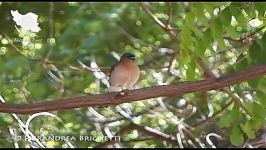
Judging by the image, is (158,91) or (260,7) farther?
(260,7)

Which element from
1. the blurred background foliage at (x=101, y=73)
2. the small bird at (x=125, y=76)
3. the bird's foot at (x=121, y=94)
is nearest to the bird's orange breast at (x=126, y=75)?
the small bird at (x=125, y=76)

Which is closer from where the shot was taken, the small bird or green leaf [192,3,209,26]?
green leaf [192,3,209,26]

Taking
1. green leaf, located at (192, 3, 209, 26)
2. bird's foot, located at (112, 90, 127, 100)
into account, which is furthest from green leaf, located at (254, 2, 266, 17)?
bird's foot, located at (112, 90, 127, 100)

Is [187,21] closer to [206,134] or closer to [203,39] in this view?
[203,39]

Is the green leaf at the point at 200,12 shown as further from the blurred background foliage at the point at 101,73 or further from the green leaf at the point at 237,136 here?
the blurred background foliage at the point at 101,73

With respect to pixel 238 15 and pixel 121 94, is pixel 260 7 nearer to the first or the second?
pixel 238 15

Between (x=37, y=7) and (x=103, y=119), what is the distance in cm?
107

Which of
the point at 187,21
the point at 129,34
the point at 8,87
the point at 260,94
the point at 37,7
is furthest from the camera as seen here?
the point at 129,34

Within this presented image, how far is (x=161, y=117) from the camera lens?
16.9 ft

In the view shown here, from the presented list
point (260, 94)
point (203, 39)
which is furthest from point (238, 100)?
point (203, 39)

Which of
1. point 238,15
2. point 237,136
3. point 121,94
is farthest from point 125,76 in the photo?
point 121,94

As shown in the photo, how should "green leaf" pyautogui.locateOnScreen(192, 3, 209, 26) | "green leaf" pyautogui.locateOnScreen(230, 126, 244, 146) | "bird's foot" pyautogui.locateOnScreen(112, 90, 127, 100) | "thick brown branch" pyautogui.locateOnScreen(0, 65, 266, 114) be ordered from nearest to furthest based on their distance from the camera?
"thick brown branch" pyautogui.locateOnScreen(0, 65, 266, 114), "bird's foot" pyautogui.locateOnScreen(112, 90, 127, 100), "green leaf" pyautogui.locateOnScreen(192, 3, 209, 26), "green leaf" pyautogui.locateOnScreen(230, 126, 244, 146)

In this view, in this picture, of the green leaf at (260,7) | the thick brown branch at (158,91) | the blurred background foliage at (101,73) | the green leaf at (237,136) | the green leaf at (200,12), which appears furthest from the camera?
the blurred background foliage at (101,73)

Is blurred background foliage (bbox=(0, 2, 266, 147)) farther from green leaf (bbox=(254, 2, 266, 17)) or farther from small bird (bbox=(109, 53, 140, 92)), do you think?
green leaf (bbox=(254, 2, 266, 17))
